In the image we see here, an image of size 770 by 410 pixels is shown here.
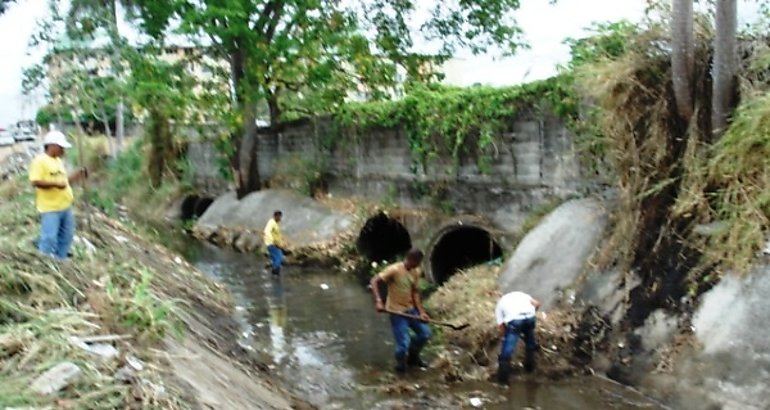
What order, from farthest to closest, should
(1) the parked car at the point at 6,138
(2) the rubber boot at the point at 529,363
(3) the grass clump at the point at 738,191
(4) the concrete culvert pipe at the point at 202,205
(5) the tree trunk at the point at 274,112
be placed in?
(1) the parked car at the point at 6,138
(4) the concrete culvert pipe at the point at 202,205
(5) the tree trunk at the point at 274,112
(2) the rubber boot at the point at 529,363
(3) the grass clump at the point at 738,191

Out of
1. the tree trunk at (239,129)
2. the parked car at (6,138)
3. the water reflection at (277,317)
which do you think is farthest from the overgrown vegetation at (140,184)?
the water reflection at (277,317)

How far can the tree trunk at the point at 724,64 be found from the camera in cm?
872

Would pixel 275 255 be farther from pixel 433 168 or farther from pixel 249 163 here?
pixel 249 163

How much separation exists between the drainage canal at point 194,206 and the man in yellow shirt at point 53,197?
738 inches

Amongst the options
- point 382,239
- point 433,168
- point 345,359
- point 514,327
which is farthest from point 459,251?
point 514,327

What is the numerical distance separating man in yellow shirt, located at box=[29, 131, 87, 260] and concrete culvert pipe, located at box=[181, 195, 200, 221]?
1944 cm

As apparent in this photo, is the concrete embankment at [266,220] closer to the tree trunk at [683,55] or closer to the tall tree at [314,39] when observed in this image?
the tall tree at [314,39]

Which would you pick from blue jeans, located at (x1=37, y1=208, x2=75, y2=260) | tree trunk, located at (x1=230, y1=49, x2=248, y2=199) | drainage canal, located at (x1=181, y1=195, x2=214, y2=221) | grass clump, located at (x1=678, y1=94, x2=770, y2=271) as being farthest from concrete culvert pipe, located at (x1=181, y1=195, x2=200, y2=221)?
grass clump, located at (x1=678, y1=94, x2=770, y2=271)

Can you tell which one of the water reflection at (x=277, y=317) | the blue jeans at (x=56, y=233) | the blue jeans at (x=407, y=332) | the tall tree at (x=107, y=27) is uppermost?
the tall tree at (x=107, y=27)

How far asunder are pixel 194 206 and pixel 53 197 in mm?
19616

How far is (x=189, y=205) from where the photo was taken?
27859mm

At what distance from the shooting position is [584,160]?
1147 cm

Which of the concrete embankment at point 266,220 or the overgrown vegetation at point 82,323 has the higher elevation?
the overgrown vegetation at point 82,323

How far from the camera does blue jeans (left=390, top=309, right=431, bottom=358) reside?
31.1 feet
